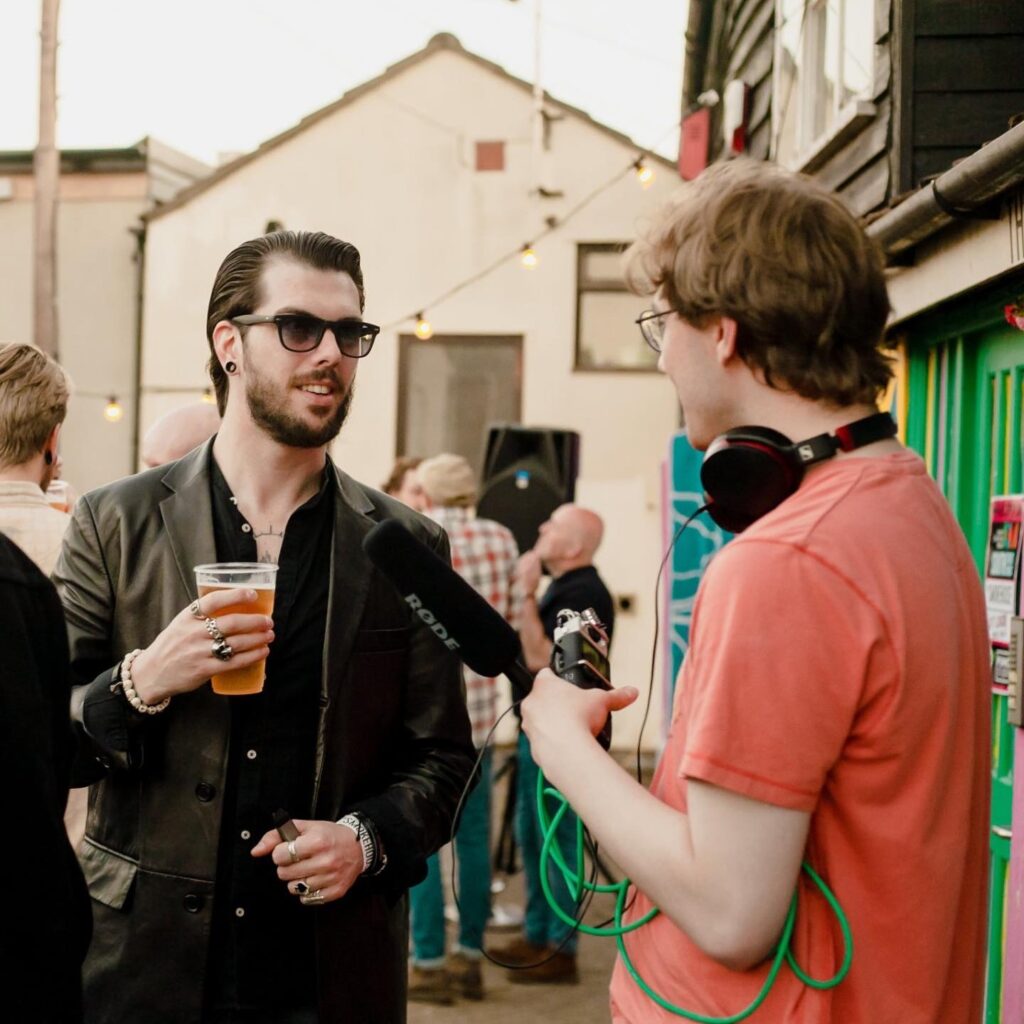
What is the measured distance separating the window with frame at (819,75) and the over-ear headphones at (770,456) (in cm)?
449

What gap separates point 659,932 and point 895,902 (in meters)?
0.30

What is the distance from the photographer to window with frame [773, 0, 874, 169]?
5.84 meters

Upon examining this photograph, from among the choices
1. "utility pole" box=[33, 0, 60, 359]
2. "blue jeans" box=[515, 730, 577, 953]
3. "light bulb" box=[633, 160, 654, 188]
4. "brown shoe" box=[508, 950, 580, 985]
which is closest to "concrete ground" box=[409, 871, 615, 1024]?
"brown shoe" box=[508, 950, 580, 985]

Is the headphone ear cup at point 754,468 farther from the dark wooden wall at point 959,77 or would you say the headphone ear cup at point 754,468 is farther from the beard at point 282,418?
the dark wooden wall at point 959,77

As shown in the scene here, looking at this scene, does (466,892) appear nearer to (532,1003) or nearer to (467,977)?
(467,977)

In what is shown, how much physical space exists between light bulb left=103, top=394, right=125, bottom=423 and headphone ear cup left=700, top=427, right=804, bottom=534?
40.4 ft

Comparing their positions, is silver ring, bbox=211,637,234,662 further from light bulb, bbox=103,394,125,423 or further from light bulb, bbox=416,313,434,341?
light bulb, bbox=103,394,125,423

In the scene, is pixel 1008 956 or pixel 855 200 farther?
pixel 855 200

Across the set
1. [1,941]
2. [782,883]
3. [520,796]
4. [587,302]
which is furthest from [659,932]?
[587,302]

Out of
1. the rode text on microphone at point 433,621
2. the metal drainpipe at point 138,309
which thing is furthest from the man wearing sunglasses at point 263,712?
the metal drainpipe at point 138,309

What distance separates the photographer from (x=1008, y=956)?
3051 mm

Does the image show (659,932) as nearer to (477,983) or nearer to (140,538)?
(140,538)

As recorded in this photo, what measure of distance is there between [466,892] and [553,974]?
1.80ft

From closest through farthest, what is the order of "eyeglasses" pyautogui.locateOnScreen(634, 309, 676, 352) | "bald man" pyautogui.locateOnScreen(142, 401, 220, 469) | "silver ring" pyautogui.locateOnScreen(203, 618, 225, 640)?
"eyeglasses" pyautogui.locateOnScreen(634, 309, 676, 352) < "silver ring" pyautogui.locateOnScreen(203, 618, 225, 640) < "bald man" pyautogui.locateOnScreen(142, 401, 220, 469)
